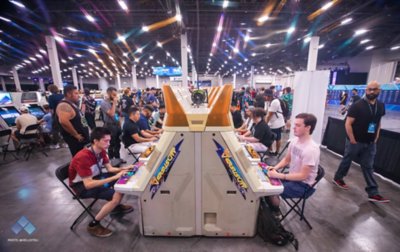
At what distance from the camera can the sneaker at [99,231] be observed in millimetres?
2044

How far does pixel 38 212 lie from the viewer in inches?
98.6

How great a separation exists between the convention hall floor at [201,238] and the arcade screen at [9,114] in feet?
9.03

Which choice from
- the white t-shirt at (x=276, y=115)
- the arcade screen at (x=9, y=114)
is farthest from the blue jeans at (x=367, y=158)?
the arcade screen at (x=9, y=114)

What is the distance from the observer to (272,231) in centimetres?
187

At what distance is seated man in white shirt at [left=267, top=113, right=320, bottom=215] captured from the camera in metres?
1.82

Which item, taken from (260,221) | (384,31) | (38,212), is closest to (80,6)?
(38,212)

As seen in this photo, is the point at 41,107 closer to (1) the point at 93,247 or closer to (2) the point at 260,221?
(1) the point at 93,247

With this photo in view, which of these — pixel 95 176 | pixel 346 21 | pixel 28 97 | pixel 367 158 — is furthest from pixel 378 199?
pixel 28 97

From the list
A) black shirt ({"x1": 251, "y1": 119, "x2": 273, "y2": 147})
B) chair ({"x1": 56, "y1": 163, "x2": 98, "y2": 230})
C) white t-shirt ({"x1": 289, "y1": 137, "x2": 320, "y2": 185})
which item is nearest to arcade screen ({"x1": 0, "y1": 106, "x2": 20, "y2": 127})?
chair ({"x1": 56, "y1": 163, "x2": 98, "y2": 230})

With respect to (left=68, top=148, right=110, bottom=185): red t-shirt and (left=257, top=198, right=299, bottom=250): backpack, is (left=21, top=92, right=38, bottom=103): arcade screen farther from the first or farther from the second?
(left=257, top=198, right=299, bottom=250): backpack

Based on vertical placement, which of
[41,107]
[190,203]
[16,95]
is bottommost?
[190,203]

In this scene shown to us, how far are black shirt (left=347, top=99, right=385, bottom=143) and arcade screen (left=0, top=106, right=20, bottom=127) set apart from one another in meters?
7.70

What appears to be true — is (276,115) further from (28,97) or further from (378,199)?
(28,97)

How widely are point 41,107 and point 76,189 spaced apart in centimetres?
598
